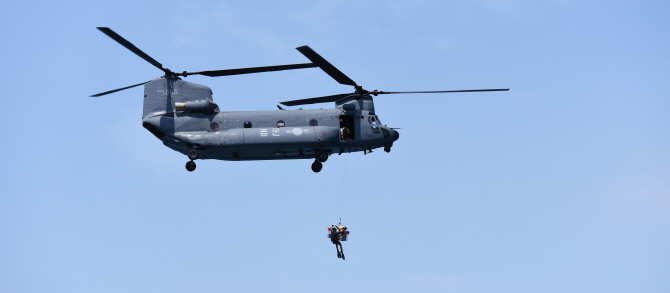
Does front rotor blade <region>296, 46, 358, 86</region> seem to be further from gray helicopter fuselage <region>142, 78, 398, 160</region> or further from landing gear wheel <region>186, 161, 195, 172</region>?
landing gear wheel <region>186, 161, 195, 172</region>

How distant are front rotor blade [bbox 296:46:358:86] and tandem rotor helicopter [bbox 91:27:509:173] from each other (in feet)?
0.17

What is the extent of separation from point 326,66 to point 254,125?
5.13 m

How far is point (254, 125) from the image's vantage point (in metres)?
43.8

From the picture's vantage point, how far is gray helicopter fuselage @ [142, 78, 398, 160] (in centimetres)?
4303

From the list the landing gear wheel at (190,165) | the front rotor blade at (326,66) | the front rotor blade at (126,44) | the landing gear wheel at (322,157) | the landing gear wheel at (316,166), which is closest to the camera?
the front rotor blade at (326,66)

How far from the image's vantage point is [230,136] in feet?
140

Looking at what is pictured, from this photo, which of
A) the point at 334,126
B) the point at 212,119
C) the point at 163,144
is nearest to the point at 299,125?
the point at 334,126

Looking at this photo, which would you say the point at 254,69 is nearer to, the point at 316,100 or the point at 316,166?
the point at 316,100

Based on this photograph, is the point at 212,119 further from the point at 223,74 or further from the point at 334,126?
the point at 334,126

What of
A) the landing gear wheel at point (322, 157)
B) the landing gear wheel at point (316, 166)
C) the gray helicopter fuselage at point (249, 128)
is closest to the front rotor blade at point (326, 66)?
the gray helicopter fuselage at point (249, 128)

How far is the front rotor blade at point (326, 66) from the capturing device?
4044 cm

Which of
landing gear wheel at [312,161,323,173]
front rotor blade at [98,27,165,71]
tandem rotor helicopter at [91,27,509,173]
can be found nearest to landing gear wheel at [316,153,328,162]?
tandem rotor helicopter at [91,27,509,173]

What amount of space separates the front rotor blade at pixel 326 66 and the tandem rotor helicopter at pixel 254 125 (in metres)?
0.05

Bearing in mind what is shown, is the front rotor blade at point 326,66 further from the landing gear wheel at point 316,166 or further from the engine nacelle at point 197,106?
the engine nacelle at point 197,106
